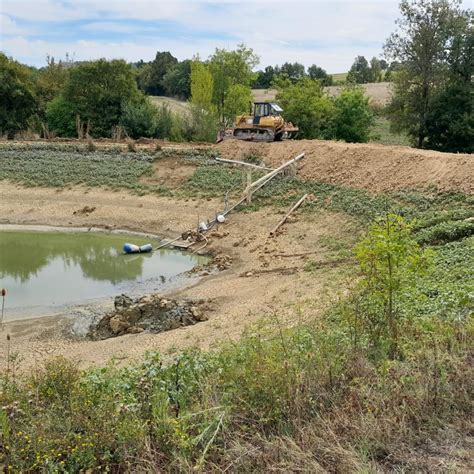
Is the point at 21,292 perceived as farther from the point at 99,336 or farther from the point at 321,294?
the point at 321,294

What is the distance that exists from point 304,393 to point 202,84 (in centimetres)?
3534

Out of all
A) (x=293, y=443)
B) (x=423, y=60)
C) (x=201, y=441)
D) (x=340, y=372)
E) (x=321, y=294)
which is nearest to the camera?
(x=293, y=443)

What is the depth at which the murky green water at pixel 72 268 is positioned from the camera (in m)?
16.3

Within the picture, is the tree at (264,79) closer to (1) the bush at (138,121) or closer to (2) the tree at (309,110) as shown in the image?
(1) the bush at (138,121)

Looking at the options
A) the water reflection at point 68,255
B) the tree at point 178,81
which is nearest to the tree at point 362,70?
the tree at point 178,81

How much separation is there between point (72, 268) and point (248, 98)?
Result: 83.3ft

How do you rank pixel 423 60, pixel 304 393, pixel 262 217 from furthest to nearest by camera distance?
pixel 423 60 → pixel 262 217 → pixel 304 393

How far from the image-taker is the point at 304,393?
5.22 m

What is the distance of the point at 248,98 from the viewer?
41000 mm

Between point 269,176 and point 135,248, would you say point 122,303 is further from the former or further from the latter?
point 269,176

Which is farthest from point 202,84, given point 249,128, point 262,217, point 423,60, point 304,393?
point 304,393

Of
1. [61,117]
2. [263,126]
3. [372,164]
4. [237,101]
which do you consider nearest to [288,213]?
[372,164]

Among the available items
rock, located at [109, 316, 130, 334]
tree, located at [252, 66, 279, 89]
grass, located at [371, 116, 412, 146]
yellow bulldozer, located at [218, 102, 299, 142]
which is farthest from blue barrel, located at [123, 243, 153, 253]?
tree, located at [252, 66, 279, 89]

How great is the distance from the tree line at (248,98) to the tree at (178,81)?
19.8 m
